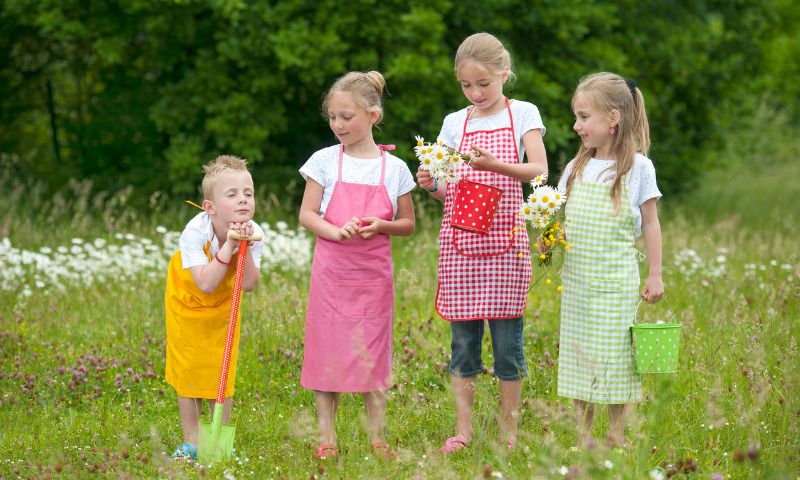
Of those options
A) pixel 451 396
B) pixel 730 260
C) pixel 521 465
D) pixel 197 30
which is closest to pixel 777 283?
pixel 730 260

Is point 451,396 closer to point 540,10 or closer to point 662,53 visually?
point 540,10

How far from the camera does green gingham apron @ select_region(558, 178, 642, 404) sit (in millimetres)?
4160

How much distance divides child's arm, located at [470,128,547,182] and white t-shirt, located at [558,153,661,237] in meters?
0.24

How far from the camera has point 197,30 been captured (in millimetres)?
11242

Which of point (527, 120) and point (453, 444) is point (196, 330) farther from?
point (527, 120)

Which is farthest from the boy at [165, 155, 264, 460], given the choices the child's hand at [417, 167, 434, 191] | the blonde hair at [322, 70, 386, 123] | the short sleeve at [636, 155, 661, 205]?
the short sleeve at [636, 155, 661, 205]

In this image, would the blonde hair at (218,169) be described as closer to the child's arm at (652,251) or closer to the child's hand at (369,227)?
the child's hand at (369,227)

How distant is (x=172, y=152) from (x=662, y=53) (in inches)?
262

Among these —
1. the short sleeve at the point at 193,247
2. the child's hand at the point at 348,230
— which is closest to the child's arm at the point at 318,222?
the child's hand at the point at 348,230

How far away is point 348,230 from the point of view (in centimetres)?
423

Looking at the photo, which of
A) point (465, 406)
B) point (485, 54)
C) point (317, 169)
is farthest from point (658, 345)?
point (317, 169)

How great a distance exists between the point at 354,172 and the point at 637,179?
128 centimetres

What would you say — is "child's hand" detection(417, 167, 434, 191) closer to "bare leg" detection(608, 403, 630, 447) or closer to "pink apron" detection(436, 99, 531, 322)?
"pink apron" detection(436, 99, 531, 322)

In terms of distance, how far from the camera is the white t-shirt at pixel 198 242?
425 centimetres
